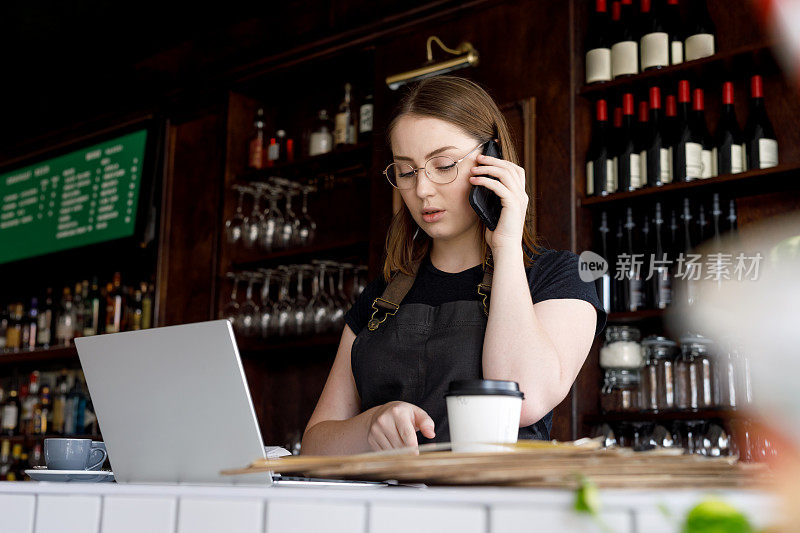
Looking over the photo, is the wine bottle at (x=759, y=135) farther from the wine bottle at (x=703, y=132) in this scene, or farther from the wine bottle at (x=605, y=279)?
the wine bottle at (x=605, y=279)

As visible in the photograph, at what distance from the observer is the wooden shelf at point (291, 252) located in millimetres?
3311

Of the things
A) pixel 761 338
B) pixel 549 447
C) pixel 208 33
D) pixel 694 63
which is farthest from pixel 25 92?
pixel 549 447

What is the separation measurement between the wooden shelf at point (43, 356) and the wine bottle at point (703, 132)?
282 cm

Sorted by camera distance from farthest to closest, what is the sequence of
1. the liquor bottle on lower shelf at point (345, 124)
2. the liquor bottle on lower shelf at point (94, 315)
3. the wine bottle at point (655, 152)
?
the liquor bottle on lower shelf at point (94, 315)
the liquor bottle on lower shelf at point (345, 124)
the wine bottle at point (655, 152)

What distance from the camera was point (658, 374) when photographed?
2.62 m

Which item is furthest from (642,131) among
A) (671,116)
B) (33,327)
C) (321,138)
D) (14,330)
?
(14,330)

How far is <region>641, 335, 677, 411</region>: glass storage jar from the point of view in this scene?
2.58m

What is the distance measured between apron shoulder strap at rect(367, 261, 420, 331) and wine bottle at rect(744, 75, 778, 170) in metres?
1.31

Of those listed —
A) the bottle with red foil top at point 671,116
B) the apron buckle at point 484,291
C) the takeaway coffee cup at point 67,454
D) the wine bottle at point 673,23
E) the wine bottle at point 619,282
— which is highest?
the wine bottle at point 673,23

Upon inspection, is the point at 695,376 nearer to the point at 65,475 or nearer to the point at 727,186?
the point at 727,186

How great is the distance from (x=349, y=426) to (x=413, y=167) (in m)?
0.49

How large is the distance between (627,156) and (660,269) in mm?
365

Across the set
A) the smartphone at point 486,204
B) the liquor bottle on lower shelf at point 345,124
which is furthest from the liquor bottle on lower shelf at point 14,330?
the smartphone at point 486,204

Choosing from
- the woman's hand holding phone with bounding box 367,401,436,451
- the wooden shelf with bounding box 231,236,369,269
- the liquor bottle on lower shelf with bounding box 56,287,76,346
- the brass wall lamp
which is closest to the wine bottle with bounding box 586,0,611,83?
the brass wall lamp
